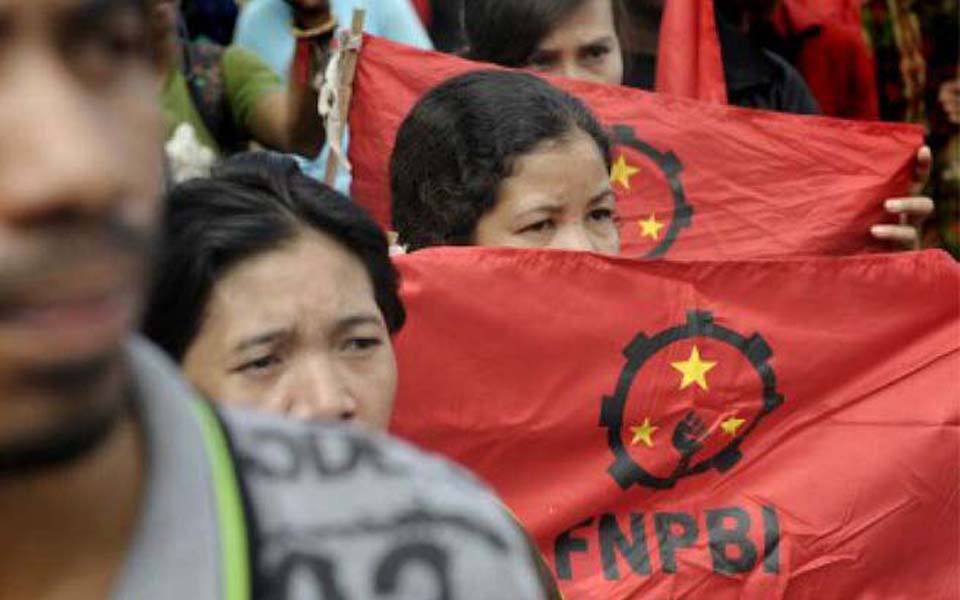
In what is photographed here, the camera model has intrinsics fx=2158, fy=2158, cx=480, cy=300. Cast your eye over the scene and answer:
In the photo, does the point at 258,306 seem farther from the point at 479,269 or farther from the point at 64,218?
the point at 64,218

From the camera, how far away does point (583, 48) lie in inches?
173

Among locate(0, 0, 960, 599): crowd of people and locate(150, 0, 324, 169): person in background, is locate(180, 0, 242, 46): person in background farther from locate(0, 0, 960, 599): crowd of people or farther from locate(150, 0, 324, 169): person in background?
locate(150, 0, 324, 169): person in background

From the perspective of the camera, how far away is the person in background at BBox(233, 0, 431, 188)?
470 cm

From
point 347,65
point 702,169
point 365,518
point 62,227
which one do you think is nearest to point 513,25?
point 347,65

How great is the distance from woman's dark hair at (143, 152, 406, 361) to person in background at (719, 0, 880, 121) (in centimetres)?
315

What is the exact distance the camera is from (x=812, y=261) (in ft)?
12.1

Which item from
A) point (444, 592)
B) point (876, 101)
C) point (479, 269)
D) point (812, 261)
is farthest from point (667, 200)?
point (444, 592)

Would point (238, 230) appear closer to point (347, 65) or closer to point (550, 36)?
point (347, 65)

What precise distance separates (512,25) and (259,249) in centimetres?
201

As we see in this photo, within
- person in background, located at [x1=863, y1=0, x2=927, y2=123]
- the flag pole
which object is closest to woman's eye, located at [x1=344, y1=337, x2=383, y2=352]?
the flag pole

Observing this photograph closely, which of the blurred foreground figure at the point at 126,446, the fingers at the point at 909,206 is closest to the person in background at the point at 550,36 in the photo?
the fingers at the point at 909,206

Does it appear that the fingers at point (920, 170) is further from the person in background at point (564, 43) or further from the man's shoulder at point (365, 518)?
the man's shoulder at point (365, 518)

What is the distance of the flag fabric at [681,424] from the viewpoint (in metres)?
3.27

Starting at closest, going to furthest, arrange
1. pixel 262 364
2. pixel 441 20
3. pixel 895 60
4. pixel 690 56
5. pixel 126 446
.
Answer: pixel 126 446 < pixel 262 364 < pixel 690 56 < pixel 441 20 < pixel 895 60
